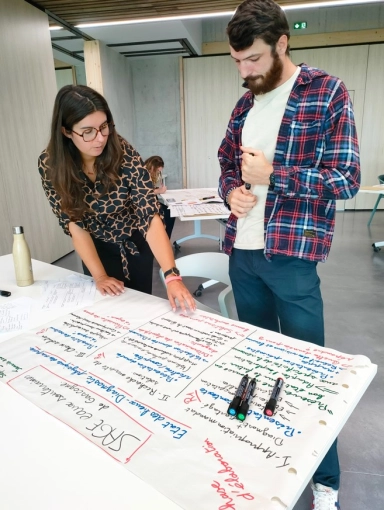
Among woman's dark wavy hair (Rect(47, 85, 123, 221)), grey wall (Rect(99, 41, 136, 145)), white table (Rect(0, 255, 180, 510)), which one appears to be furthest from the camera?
grey wall (Rect(99, 41, 136, 145))

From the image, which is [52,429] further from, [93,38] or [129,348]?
[93,38]

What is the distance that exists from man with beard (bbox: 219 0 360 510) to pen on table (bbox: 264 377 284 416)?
16.8 inches

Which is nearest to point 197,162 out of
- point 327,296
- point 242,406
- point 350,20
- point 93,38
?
point 93,38

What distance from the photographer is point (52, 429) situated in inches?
26.7

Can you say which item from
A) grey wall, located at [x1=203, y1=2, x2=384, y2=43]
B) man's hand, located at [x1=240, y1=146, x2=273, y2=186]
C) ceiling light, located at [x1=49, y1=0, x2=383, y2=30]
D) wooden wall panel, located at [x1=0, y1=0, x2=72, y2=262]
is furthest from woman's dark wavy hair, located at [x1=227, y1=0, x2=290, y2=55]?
grey wall, located at [x1=203, y1=2, x2=384, y2=43]

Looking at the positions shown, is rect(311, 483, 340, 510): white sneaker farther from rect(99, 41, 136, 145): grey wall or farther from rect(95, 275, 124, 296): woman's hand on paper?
rect(99, 41, 136, 145): grey wall

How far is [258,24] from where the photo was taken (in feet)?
3.18

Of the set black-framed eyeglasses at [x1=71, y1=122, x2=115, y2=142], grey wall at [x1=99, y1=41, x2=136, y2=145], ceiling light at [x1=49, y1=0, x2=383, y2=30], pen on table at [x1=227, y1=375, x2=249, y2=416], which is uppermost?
ceiling light at [x1=49, y1=0, x2=383, y2=30]

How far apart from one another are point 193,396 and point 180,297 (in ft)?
1.38

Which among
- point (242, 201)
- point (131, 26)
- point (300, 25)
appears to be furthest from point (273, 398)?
point (300, 25)

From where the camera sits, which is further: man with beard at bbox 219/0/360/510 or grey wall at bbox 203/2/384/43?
grey wall at bbox 203/2/384/43

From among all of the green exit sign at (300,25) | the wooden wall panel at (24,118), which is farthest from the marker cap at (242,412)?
the green exit sign at (300,25)

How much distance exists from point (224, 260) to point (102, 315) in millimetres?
722

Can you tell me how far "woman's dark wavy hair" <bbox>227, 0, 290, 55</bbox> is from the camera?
969mm
